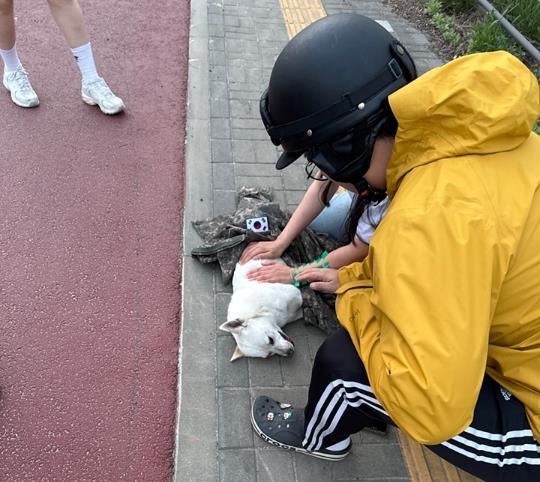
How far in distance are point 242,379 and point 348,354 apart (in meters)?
0.94

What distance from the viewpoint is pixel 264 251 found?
298 centimetres

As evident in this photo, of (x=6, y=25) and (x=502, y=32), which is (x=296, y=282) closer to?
(x=6, y=25)

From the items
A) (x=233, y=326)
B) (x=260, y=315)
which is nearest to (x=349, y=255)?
(x=260, y=315)

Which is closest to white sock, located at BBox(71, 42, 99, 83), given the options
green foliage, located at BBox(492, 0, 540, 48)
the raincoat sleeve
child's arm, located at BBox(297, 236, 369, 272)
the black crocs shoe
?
child's arm, located at BBox(297, 236, 369, 272)

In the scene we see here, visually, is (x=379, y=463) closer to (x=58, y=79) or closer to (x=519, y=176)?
(x=519, y=176)

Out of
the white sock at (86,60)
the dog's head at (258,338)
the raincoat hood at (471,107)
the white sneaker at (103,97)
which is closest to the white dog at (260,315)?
Answer: the dog's head at (258,338)

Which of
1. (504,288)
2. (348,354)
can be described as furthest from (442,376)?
(348,354)

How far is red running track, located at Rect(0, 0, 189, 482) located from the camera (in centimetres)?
243

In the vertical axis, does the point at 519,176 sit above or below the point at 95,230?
above

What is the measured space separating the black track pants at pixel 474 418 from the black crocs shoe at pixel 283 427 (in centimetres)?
40

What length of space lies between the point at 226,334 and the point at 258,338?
0.29 meters

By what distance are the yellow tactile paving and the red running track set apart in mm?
1447

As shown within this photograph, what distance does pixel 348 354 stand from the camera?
6.14ft

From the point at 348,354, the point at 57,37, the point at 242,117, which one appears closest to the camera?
the point at 348,354
